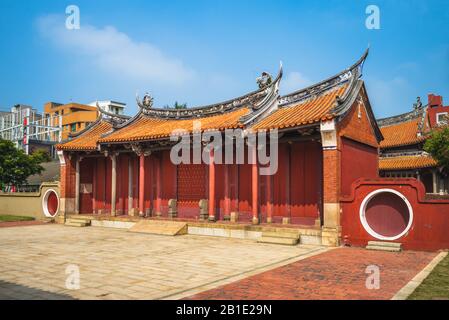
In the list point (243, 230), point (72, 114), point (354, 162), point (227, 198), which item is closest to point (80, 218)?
point (227, 198)

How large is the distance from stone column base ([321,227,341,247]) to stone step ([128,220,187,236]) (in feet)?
17.7

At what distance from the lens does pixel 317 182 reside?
1310cm

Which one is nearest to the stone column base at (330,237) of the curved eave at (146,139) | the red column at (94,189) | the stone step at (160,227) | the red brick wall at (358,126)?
the red brick wall at (358,126)

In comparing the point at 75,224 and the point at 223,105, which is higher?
the point at 223,105

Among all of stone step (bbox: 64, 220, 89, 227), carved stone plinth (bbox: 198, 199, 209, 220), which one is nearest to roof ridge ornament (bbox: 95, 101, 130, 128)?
stone step (bbox: 64, 220, 89, 227)

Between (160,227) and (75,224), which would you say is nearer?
(160,227)

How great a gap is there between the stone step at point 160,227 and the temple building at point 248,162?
1.07 m

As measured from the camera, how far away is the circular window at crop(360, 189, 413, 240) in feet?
35.7

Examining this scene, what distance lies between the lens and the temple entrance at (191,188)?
1602cm

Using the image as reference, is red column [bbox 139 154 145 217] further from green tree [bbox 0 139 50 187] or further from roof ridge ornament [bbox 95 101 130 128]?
green tree [bbox 0 139 50 187]

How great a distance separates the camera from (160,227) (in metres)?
14.7

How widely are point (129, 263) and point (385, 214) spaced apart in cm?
741

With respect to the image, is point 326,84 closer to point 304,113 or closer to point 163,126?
point 304,113
